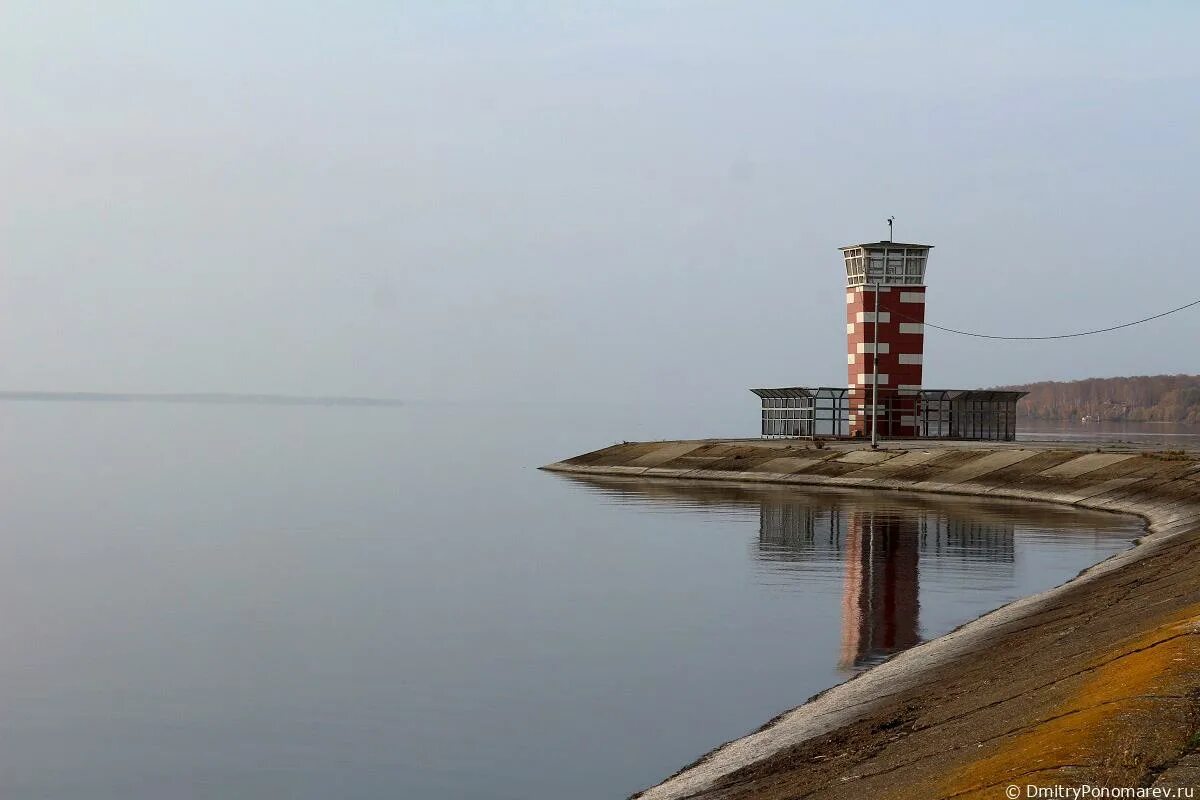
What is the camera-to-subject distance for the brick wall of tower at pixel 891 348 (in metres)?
74.6

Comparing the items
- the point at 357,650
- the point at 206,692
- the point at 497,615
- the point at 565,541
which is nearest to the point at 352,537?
the point at 565,541

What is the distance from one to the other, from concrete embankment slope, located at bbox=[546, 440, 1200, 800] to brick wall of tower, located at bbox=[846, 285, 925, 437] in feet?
134

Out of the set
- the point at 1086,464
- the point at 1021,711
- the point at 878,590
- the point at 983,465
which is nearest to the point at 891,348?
the point at 983,465

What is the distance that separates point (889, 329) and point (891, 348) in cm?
100

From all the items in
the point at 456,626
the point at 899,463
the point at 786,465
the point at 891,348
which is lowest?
the point at 456,626

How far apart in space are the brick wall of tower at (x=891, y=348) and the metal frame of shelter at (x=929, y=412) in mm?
119

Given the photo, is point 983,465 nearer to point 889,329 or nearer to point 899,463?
point 899,463

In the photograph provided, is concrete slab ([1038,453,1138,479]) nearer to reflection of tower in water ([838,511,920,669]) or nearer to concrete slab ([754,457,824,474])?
reflection of tower in water ([838,511,920,669])

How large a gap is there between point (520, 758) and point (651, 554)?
2492 centimetres

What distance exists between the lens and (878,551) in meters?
Result: 40.6

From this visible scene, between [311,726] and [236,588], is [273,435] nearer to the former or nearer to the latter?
[236,588]

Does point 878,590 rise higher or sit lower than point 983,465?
lower

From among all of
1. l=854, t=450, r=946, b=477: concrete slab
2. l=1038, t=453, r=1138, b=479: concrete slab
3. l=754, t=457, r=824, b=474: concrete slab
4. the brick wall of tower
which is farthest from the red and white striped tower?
l=1038, t=453, r=1138, b=479: concrete slab

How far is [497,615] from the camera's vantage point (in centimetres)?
3222
